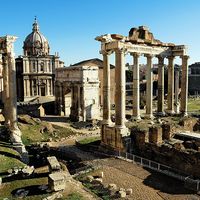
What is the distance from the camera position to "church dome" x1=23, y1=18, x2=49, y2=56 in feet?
217

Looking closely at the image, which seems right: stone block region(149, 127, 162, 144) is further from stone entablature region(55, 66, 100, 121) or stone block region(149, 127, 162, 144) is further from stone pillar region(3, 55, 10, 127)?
stone entablature region(55, 66, 100, 121)

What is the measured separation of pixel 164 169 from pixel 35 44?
53.2 metres

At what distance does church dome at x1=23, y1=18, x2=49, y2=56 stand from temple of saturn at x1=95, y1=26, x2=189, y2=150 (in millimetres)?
40014

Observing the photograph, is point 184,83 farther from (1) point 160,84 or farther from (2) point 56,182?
(2) point 56,182

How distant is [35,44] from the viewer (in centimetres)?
6650

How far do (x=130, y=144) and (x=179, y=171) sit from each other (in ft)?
16.4

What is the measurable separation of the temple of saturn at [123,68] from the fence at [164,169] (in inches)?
50.3

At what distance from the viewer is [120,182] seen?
58.4 feet

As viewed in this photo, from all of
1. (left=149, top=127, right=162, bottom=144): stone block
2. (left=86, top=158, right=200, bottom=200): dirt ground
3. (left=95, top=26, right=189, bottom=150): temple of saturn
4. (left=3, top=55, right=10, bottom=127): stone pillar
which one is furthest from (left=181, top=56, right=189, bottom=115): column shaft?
(left=3, top=55, right=10, bottom=127): stone pillar

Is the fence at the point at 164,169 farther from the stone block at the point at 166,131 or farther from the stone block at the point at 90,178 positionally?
the stone block at the point at 90,178

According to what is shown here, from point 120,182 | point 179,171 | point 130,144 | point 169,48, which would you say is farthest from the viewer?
point 169,48

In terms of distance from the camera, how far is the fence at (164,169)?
16.8m

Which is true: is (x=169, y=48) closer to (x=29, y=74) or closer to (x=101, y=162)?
(x=101, y=162)

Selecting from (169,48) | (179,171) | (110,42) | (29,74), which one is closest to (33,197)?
(179,171)
